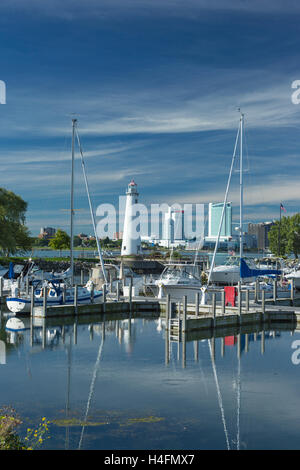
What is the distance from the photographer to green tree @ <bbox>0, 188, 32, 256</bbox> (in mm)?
56031

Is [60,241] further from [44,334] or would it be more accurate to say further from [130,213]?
[44,334]

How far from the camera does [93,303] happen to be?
31.4m

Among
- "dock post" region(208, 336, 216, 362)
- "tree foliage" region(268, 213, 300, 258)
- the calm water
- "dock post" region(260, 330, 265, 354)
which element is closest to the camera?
the calm water

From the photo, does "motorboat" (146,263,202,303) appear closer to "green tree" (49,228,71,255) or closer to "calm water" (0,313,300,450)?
"calm water" (0,313,300,450)

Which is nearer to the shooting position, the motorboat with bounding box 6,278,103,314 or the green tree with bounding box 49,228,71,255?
the motorboat with bounding box 6,278,103,314

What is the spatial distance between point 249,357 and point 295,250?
90680 mm

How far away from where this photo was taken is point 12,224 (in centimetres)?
6600

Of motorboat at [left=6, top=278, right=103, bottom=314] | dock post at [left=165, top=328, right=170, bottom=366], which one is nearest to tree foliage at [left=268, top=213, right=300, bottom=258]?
motorboat at [left=6, top=278, right=103, bottom=314]

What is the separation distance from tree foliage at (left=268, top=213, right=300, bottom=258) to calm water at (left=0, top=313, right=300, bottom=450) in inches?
3331

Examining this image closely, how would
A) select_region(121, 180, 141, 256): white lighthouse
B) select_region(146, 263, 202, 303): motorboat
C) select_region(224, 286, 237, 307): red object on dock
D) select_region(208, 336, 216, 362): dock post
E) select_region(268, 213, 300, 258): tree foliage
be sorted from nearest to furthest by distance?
1. select_region(208, 336, 216, 362): dock post
2. select_region(224, 286, 237, 307): red object on dock
3. select_region(146, 263, 202, 303): motorboat
4. select_region(121, 180, 141, 256): white lighthouse
5. select_region(268, 213, 300, 258): tree foliage

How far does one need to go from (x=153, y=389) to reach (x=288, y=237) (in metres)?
96.7

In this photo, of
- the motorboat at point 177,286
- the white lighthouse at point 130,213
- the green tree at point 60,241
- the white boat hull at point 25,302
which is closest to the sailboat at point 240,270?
the motorboat at point 177,286

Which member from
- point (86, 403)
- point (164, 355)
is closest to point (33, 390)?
point (86, 403)

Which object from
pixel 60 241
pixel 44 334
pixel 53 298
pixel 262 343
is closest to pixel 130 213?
pixel 60 241
